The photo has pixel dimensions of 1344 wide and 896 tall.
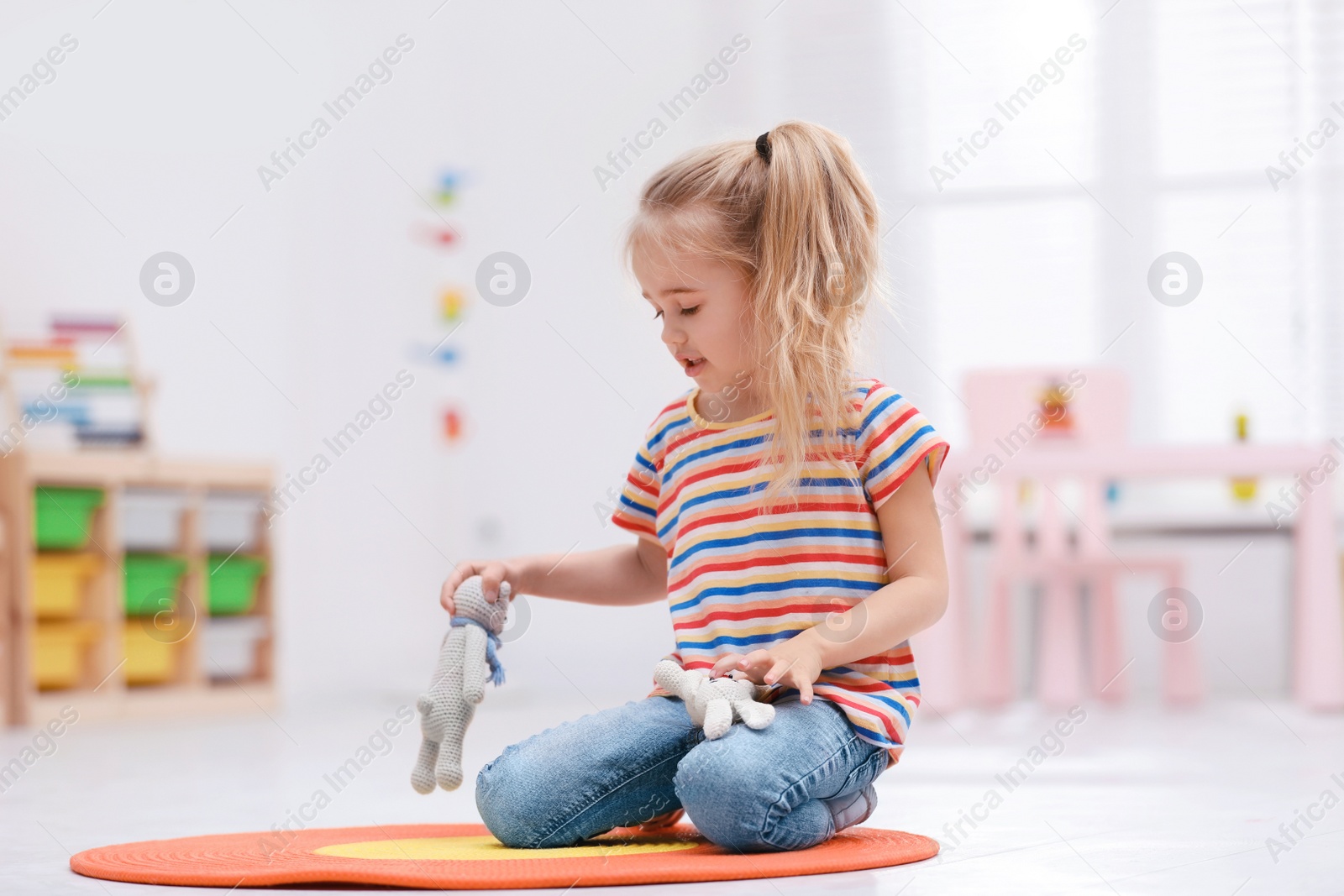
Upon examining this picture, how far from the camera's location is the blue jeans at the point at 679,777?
2.98 ft

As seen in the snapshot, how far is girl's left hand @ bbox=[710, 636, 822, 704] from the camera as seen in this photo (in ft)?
2.93

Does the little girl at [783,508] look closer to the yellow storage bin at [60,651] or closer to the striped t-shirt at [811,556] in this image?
the striped t-shirt at [811,556]

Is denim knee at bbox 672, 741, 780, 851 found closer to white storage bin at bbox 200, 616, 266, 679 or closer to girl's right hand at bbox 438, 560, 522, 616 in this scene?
girl's right hand at bbox 438, 560, 522, 616

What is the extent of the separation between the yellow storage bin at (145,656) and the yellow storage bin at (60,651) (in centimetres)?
11

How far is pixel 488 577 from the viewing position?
3.49 feet

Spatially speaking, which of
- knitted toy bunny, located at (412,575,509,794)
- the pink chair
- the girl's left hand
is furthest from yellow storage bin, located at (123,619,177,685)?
the girl's left hand

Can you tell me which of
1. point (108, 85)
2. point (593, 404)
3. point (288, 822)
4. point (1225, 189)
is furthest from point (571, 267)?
point (288, 822)

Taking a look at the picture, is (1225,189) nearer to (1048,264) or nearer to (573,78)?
(1048,264)

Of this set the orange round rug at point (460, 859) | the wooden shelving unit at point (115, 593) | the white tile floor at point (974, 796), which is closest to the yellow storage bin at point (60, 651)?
the wooden shelving unit at point (115, 593)

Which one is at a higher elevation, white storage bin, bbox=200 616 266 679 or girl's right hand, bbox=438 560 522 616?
girl's right hand, bbox=438 560 522 616

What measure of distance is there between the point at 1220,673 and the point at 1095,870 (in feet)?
7.45

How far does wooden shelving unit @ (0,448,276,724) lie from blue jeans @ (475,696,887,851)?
5.57ft

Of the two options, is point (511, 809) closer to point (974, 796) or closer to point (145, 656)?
point (974, 796)

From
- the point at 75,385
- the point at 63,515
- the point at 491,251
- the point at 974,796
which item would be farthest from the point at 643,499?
the point at 491,251
